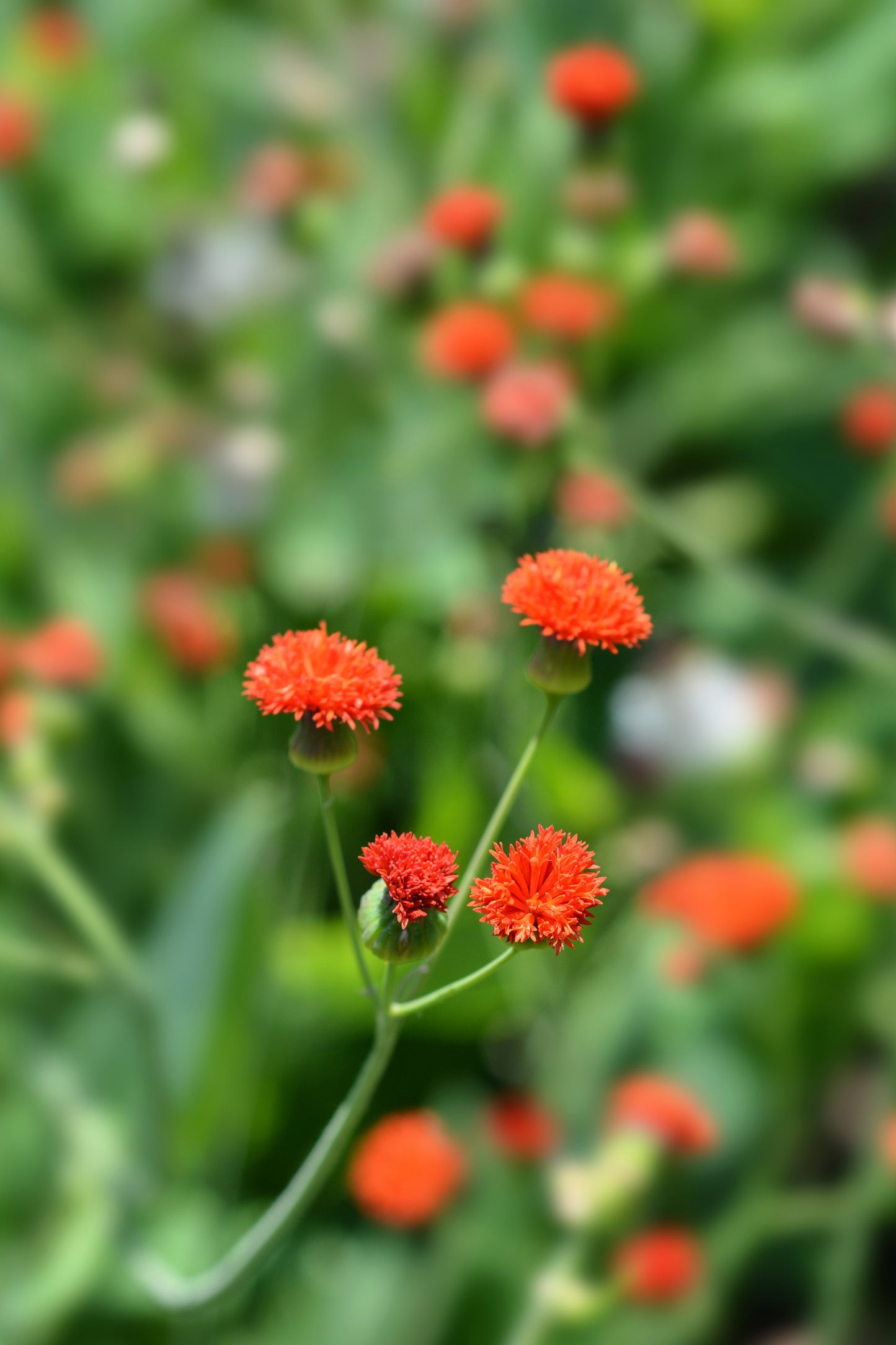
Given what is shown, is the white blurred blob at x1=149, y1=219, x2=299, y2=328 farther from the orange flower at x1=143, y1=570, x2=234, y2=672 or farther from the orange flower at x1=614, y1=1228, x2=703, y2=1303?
the orange flower at x1=614, y1=1228, x2=703, y2=1303

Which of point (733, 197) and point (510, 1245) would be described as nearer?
point (510, 1245)

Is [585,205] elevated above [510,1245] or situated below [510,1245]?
above

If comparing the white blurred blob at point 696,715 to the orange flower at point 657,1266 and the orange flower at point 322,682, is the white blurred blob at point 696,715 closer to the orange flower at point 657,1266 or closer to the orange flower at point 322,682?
the orange flower at point 657,1266

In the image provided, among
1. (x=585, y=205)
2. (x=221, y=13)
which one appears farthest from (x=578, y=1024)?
(x=221, y=13)

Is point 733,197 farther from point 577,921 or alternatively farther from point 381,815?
point 577,921

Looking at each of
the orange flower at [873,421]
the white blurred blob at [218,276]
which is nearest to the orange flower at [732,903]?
the orange flower at [873,421]
